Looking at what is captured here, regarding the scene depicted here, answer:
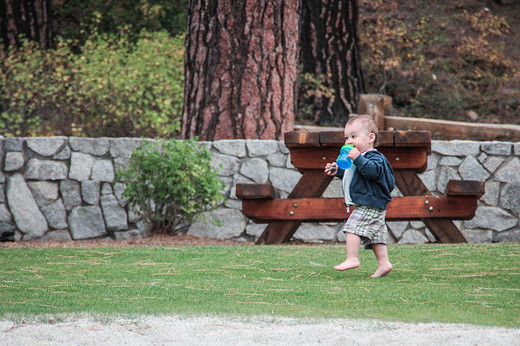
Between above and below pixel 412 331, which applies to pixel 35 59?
above

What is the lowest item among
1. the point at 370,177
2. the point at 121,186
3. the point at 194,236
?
the point at 194,236

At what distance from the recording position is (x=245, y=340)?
2900 mm

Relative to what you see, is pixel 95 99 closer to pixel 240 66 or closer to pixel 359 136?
pixel 240 66

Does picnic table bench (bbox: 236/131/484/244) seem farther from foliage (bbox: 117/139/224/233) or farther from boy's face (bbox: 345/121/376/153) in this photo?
boy's face (bbox: 345/121/376/153)

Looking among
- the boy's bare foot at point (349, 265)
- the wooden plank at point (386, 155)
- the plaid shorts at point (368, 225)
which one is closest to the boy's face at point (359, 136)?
the plaid shorts at point (368, 225)

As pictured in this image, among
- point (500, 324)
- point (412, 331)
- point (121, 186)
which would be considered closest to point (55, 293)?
point (412, 331)

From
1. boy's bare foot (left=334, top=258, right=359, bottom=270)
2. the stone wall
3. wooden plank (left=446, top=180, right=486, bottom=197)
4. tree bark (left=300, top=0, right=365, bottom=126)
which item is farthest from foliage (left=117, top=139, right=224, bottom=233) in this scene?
tree bark (left=300, top=0, right=365, bottom=126)

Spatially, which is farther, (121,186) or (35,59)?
(35,59)

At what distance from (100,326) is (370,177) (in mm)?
2165

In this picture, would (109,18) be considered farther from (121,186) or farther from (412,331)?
(412,331)

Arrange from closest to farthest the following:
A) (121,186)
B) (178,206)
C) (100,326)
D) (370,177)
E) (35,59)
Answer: (100,326), (370,177), (178,206), (121,186), (35,59)

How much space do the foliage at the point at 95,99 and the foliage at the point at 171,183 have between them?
2.33m

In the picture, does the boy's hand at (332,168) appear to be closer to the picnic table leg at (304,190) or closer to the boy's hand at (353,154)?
the boy's hand at (353,154)

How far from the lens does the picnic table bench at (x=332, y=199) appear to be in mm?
6438
